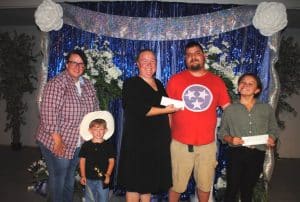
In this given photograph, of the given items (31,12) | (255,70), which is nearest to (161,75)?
(255,70)

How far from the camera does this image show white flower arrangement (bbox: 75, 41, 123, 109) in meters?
3.82

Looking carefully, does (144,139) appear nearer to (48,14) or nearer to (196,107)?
(196,107)

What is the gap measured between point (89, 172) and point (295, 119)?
17.7 feet

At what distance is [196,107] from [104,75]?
1409 mm

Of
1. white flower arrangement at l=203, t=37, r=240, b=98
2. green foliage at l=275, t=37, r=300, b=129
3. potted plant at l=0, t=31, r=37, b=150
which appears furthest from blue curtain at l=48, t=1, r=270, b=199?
potted plant at l=0, t=31, r=37, b=150

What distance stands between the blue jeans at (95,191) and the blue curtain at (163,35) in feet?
3.77

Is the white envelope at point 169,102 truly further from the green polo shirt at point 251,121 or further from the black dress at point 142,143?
the green polo shirt at point 251,121

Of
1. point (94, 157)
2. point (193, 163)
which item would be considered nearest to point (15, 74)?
point (94, 157)

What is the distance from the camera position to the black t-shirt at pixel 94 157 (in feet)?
9.49

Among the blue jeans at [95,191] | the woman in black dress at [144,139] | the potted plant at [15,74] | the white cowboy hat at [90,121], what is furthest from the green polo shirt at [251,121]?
the potted plant at [15,74]

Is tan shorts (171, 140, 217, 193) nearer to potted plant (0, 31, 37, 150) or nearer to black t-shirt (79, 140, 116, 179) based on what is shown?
black t-shirt (79, 140, 116, 179)

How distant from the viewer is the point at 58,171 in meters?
2.97

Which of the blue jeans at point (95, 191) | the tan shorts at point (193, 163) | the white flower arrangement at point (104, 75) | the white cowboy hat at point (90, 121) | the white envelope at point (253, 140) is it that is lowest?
the blue jeans at point (95, 191)

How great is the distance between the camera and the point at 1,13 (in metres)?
5.94
